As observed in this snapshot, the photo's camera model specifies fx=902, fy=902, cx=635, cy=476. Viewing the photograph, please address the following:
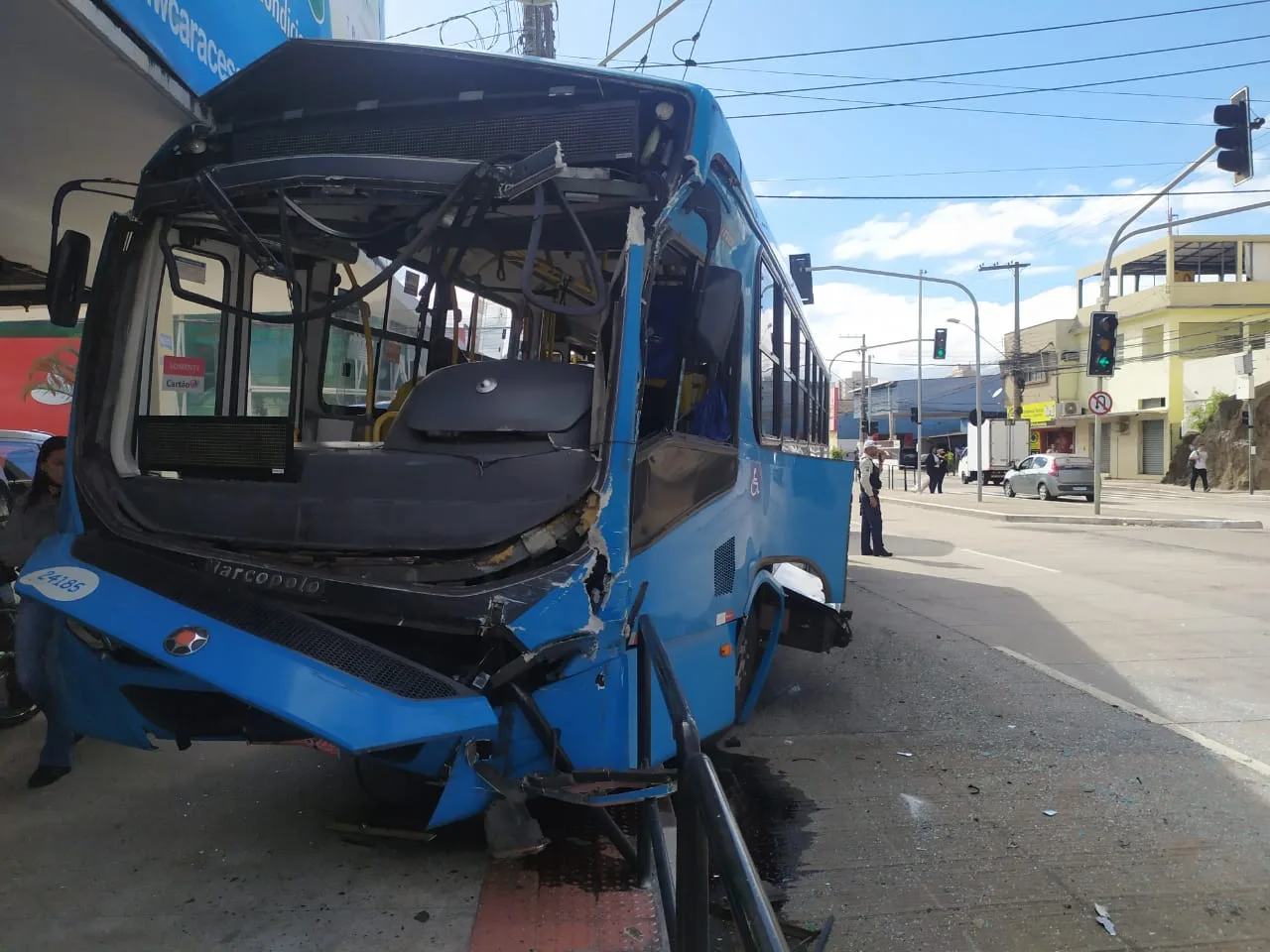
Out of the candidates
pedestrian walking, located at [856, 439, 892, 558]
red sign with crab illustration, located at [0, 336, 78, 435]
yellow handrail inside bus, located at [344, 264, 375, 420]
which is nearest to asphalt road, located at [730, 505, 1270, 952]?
yellow handrail inside bus, located at [344, 264, 375, 420]

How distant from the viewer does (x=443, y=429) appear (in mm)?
3490

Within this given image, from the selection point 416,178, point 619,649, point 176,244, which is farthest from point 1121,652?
point 176,244

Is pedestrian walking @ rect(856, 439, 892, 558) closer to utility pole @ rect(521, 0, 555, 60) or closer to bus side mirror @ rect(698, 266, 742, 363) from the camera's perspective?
utility pole @ rect(521, 0, 555, 60)

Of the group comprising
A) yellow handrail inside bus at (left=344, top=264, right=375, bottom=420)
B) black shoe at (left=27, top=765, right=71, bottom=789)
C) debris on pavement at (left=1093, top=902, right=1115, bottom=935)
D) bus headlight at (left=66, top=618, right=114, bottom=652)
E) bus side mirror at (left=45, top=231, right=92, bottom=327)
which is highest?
bus side mirror at (left=45, top=231, right=92, bottom=327)

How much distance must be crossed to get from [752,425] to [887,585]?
762 centimetres

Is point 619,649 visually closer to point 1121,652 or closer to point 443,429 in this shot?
point 443,429

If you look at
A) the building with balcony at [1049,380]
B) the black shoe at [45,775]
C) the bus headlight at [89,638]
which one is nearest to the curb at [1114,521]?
the black shoe at [45,775]

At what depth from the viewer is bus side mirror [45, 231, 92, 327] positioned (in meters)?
4.03

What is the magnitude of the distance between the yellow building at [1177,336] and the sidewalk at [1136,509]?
19.5 ft

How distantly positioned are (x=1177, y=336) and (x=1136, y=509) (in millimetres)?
20813

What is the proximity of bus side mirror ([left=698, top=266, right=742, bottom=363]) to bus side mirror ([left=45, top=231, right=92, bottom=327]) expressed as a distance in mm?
2811

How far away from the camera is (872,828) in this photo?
425 cm

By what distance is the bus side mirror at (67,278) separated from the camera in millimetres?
4027

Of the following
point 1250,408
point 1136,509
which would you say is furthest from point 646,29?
point 1250,408
